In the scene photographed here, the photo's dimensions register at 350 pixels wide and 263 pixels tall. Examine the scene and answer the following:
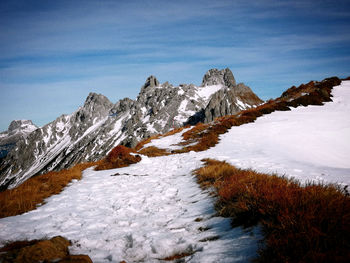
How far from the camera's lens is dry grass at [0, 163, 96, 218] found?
517 cm

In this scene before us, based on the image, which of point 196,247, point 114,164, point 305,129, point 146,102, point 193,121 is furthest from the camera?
point 146,102

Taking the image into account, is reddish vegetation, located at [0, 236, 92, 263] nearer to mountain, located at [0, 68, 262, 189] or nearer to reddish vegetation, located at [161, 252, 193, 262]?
reddish vegetation, located at [161, 252, 193, 262]

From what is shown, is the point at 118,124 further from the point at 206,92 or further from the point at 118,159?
the point at 118,159

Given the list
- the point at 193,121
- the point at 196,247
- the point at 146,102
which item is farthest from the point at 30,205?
the point at 146,102

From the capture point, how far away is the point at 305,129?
12.9m

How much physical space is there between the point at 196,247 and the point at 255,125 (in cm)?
1580

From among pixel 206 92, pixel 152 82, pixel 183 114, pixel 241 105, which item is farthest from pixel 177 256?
pixel 152 82

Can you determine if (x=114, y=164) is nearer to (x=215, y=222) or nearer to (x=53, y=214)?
(x=53, y=214)

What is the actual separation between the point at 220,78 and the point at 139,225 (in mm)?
181016

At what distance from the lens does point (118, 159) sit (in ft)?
41.2

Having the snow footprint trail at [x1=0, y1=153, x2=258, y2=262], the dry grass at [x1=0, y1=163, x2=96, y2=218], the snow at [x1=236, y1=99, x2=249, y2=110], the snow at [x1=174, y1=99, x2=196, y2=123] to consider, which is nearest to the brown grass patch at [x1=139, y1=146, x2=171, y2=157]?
the dry grass at [x1=0, y1=163, x2=96, y2=218]

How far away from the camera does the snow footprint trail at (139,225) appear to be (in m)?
2.70

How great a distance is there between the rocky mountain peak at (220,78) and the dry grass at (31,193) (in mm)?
168405

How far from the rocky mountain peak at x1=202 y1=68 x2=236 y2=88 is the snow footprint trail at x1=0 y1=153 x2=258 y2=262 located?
556 ft
